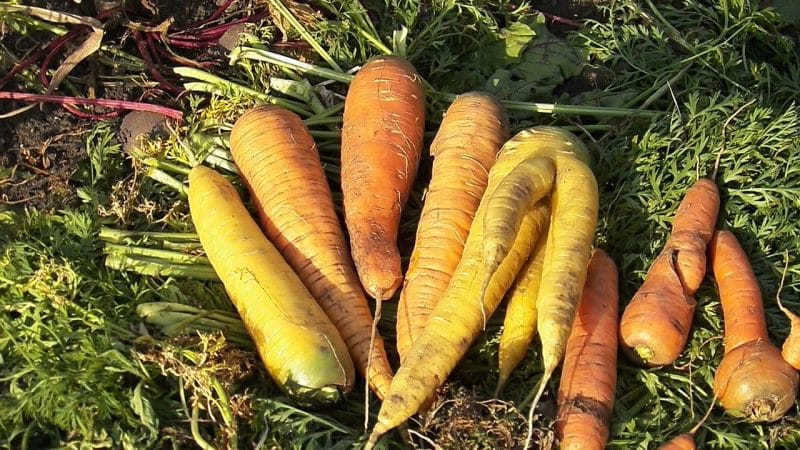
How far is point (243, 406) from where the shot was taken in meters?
2.82

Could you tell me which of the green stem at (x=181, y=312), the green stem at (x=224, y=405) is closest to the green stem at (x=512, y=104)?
the green stem at (x=181, y=312)

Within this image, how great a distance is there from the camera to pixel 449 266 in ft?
11.1

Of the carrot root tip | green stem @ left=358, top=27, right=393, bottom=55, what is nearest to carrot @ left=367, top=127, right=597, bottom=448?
the carrot root tip

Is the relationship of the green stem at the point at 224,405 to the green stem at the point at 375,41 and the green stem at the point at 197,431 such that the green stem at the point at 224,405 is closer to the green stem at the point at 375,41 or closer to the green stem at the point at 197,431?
the green stem at the point at 197,431

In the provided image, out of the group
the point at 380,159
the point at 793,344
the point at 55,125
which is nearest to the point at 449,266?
the point at 380,159

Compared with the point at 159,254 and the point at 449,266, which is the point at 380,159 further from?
the point at 159,254

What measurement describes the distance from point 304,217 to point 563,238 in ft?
3.67

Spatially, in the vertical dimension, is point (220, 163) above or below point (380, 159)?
below

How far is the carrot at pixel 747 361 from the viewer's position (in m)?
2.93

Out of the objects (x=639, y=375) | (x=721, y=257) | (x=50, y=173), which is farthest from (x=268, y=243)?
(x=721, y=257)

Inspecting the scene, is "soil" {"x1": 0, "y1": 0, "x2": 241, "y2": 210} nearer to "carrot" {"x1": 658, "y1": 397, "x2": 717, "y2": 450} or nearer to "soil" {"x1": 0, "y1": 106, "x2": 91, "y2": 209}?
"soil" {"x1": 0, "y1": 106, "x2": 91, "y2": 209}

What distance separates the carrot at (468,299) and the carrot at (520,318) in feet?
0.25

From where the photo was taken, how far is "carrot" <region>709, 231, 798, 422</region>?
2.93 metres

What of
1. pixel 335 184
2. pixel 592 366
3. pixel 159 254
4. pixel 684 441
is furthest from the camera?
pixel 335 184
